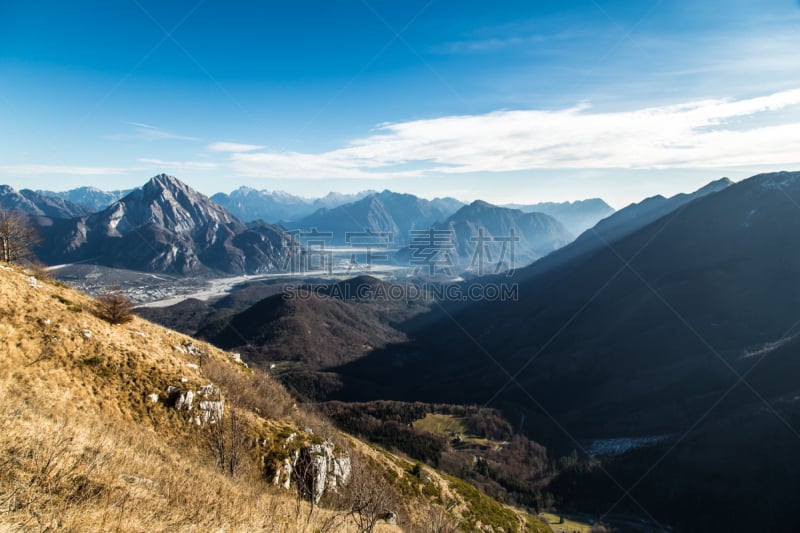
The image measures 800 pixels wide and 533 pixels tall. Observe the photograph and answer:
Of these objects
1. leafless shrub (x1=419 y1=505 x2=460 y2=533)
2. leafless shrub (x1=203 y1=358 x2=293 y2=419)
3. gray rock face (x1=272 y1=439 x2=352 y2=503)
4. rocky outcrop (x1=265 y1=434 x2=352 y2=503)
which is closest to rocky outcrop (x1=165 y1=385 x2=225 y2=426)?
leafless shrub (x1=203 y1=358 x2=293 y2=419)

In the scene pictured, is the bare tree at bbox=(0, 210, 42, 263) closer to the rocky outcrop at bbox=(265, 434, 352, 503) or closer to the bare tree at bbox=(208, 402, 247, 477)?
the bare tree at bbox=(208, 402, 247, 477)

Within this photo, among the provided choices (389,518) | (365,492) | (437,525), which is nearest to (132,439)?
(365,492)

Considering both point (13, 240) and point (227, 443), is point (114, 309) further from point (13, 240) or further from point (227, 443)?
point (13, 240)

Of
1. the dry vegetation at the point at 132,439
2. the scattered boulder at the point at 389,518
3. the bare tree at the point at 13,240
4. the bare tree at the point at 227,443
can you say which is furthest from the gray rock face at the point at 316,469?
the bare tree at the point at 13,240

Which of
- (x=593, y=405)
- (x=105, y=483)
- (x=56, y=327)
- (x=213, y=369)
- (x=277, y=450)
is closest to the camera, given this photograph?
(x=105, y=483)

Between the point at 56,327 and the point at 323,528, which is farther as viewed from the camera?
the point at 56,327

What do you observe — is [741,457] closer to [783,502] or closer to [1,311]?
[783,502]

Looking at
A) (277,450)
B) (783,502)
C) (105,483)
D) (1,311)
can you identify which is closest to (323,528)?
(105,483)
